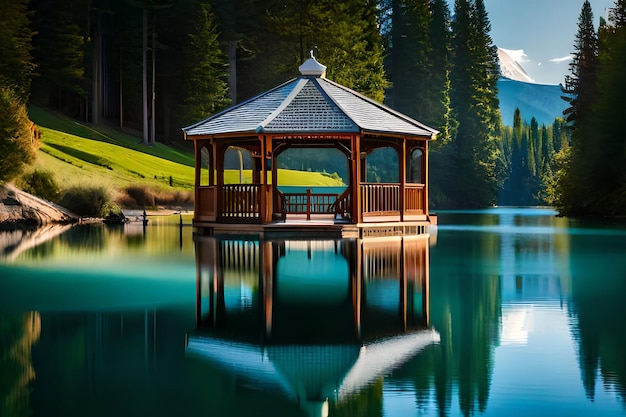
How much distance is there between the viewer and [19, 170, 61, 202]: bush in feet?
121

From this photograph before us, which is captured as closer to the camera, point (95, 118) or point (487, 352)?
point (487, 352)

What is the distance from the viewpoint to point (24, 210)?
3466 centimetres

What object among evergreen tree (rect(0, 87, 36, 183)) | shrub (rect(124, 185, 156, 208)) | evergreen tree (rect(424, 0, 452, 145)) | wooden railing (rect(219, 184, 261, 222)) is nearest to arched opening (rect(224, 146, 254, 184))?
shrub (rect(124, 185, 156, 208))

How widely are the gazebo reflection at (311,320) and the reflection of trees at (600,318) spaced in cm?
160

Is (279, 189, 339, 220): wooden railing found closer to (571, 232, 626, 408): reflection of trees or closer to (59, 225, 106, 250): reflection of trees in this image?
(59, 225, 106, 250): reflection of trees

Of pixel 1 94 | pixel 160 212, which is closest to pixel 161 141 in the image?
pixel 160 212

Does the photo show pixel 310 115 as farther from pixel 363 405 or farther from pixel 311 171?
pixel 311 171

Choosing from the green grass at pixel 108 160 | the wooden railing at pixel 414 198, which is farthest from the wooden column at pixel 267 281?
the green grass at pixel 108 160

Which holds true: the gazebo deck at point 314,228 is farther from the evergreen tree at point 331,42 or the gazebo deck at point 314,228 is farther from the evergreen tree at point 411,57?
the evergreen tree at point 411,57

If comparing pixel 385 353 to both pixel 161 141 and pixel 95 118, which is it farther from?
pixel 161 141

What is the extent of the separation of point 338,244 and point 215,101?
139 ft

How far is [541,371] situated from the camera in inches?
298

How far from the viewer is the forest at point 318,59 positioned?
48156 mm

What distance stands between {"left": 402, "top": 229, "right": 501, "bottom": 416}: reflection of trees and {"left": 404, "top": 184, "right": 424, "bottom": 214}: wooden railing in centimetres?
1075
